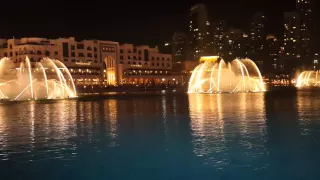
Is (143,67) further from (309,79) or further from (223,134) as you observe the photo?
(223,134)

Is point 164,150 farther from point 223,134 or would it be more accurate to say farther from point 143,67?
point 143,67

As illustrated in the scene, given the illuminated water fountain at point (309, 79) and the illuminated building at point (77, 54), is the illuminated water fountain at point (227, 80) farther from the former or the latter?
the illuminated water fountain at point (309, 79)

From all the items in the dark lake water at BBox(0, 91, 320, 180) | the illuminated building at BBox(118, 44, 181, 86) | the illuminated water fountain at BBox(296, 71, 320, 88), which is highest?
the illuminated building at BBox(118, 44, 181, 86)

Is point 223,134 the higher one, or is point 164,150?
point 223,134

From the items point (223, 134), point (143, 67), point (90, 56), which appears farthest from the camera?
point (143, 67)

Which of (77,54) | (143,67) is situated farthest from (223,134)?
(143,67)

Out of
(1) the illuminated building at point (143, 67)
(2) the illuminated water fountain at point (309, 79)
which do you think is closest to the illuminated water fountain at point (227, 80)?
(1) the illuminated building at point (143, 67)

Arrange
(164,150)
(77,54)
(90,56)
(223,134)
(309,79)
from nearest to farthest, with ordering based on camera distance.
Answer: (164,150) → (223,134) → (77,54) → (90,56) → (309,79)

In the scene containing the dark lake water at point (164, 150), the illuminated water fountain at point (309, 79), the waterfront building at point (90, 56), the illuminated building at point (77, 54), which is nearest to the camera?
the dark lake water at point (164, 150)

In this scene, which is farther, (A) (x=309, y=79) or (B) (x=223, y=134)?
(A) (x=309, y=79)

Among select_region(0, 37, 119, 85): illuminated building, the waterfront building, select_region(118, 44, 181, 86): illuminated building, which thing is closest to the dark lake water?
select_region(0, 37, 119, 85): illuminated building

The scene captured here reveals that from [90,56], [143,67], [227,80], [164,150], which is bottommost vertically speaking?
[164,150]

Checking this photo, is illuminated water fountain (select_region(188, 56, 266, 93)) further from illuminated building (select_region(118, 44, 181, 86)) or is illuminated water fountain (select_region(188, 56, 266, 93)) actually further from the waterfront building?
illuminated building (select_region(118, 44, 181, 86))

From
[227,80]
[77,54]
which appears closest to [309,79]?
[77,54]
